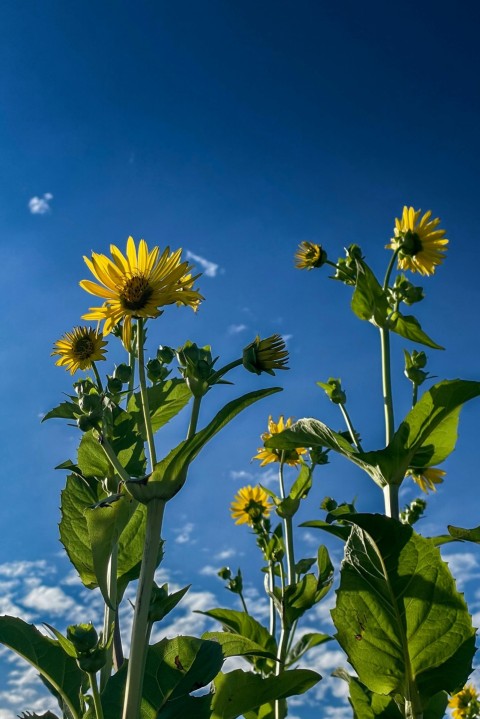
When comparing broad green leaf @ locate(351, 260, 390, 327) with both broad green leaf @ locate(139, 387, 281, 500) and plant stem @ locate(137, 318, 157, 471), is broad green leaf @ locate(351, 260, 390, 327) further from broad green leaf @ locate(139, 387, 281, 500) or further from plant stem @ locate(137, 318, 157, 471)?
broad green leaf @ locate(139, 387, 281, 500)

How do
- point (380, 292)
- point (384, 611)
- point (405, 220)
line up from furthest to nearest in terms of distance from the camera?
point (405, 220), point (380, 292), point (384, 611)

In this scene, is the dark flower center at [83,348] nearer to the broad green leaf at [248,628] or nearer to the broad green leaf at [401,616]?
the broad green leaf at [401,616]

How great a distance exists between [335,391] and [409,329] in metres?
0.44

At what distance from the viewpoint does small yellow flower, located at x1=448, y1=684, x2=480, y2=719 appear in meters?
4.36

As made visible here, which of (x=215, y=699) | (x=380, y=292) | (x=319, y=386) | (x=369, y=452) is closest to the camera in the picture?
(x=215, y=699)

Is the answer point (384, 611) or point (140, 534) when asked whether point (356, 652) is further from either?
point (140, 534)

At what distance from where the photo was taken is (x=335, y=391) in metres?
3.06

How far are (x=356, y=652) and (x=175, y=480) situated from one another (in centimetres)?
70

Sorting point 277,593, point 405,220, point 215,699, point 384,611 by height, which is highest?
point 405,220

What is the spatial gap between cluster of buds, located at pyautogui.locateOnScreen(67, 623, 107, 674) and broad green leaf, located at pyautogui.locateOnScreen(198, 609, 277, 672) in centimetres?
142

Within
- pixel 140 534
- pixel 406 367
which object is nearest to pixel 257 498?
pixel 406 367

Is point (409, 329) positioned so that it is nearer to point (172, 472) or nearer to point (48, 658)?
point (172, 472)

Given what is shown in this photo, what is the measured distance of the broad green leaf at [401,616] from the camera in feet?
5.35

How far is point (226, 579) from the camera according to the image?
3.73 m
